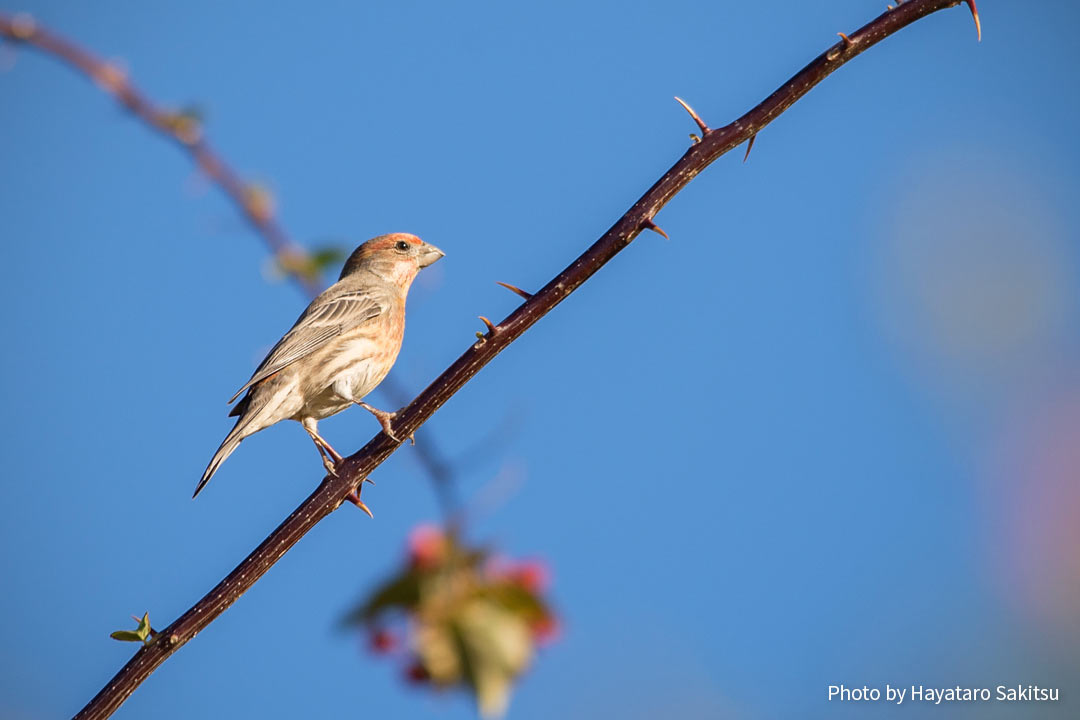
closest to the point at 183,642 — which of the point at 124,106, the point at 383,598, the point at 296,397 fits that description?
the point at 383,598

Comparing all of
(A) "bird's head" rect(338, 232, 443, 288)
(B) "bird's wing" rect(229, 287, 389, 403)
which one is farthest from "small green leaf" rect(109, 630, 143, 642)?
(A) "bird's head" rect(338, 232, 443, 288)

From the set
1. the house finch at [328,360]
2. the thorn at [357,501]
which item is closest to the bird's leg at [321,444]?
the house finch at [328,360]

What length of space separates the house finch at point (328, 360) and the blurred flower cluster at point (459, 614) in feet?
11.7

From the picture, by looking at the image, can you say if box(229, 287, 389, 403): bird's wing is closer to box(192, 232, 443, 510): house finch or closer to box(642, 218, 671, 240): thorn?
box(192, 232, 443, 510): house finch

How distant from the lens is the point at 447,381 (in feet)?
11.1

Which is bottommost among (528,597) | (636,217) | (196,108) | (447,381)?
(528,597)

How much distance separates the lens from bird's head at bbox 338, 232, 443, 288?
8.02 m

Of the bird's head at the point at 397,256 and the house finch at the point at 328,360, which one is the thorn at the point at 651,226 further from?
the bird's head at the point at 397,256

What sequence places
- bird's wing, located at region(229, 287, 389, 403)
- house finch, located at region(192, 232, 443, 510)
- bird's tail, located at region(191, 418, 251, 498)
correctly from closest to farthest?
bird's tail, located at region(191, 418, 251, 498) → house finch, located at region(192, 232, 443, 510) → bird's wing, located at region(229, 287, 389, 403)

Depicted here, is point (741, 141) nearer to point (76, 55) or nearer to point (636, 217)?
point (636, 217)

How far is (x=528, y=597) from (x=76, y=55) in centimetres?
285

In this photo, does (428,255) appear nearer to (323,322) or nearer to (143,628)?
(323,322)

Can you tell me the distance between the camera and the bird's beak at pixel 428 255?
7.98 m

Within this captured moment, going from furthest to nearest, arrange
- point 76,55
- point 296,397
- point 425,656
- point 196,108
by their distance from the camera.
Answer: point 296,397
point 196,108
point 76,55
point 425,656
